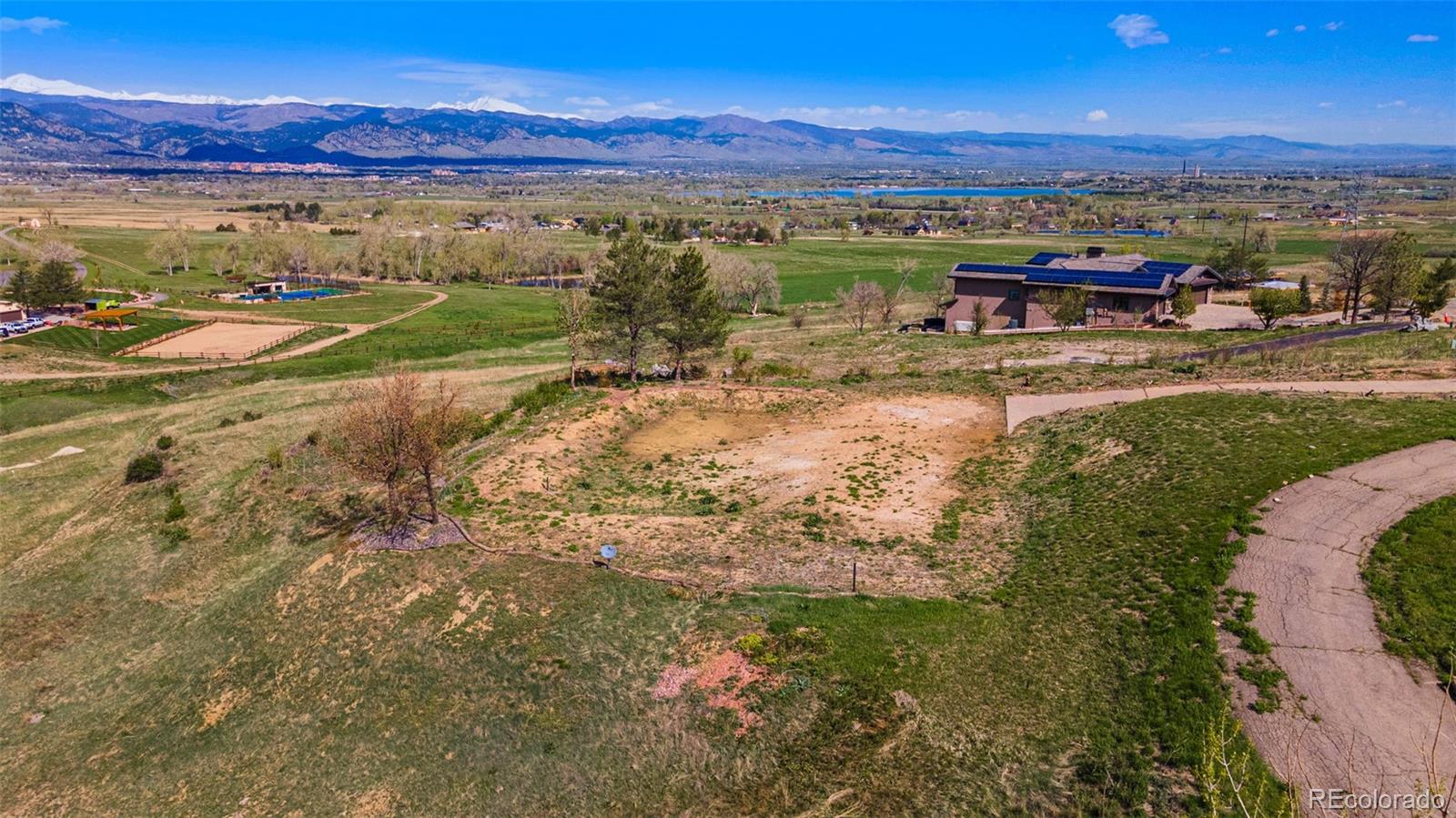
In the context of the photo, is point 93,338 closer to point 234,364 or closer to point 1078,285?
point 234,364

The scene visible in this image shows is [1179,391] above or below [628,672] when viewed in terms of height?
above

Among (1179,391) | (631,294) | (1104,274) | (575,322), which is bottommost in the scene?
(1179,391)

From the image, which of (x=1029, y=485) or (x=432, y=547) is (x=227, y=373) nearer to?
(x=432, y=547)

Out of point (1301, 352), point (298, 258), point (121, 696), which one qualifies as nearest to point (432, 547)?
point (121, 696)

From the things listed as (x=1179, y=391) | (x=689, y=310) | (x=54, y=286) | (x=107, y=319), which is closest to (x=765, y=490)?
(x=689, y=310)

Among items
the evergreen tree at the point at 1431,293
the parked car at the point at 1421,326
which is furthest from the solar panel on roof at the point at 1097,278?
the evergreen tree at the point at 1431,293

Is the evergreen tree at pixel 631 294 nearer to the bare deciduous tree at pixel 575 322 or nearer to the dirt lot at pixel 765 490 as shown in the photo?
the bare deciduous tree at pixel 575 322
